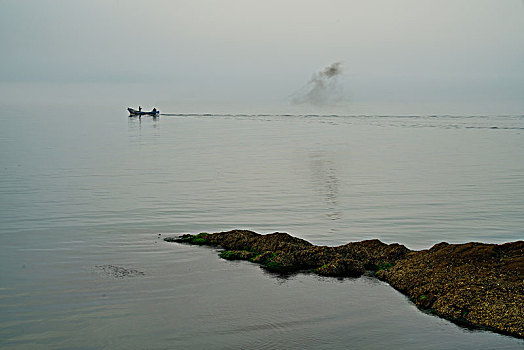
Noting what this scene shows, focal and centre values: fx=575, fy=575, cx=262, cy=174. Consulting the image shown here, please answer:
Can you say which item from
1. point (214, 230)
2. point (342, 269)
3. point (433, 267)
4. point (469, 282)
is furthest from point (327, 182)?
point (469, 282)

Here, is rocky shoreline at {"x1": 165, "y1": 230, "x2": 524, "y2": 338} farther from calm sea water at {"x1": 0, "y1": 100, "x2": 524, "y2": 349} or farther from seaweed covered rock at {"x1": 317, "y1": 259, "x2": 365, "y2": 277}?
calm sea water at {"x1": 0, "y1": 100, "x2": 524, "y2": 349}

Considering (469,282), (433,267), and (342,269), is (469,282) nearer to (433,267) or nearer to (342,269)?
(433,267)

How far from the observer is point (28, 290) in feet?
49.1

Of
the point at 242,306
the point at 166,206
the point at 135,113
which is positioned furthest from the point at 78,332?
the point at 135,113

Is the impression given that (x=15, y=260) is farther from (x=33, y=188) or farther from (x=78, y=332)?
(x=33, y=188)

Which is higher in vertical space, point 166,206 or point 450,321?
point 166,206

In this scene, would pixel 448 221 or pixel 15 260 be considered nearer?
pixel 15 260

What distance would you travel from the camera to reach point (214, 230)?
75.0 ft

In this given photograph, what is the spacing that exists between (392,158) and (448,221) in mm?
30053

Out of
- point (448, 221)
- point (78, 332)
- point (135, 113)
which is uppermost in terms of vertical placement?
point (135, 113)

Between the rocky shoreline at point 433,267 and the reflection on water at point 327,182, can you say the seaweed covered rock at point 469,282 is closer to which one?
the rocky shoreline at point 433,267

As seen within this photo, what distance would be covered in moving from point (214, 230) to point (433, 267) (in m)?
10.2

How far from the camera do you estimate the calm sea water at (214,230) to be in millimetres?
12250

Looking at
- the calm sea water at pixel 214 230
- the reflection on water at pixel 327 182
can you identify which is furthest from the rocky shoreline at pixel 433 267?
the reflection on water at pixel 327 182
